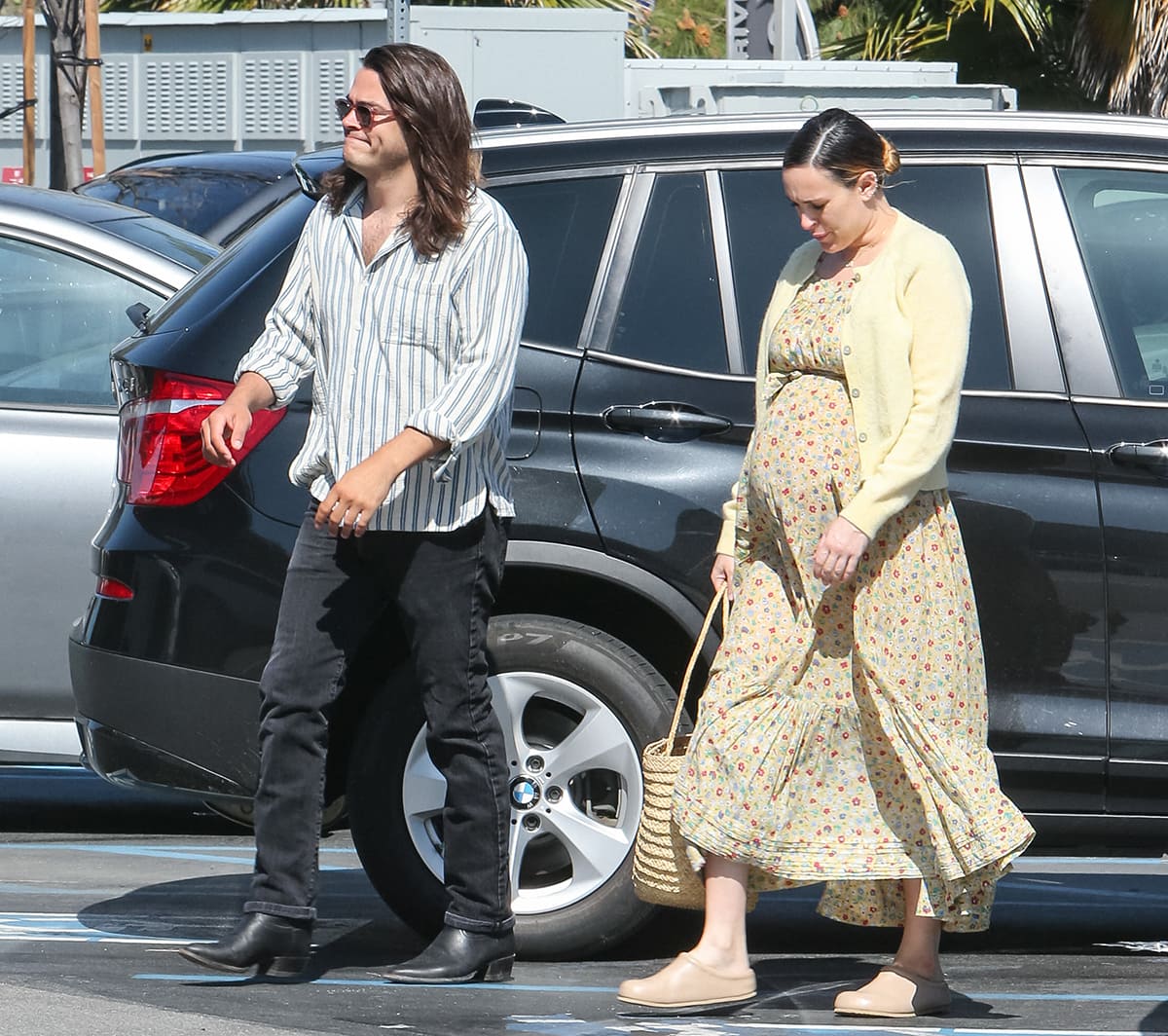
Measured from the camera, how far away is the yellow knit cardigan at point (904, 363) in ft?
12.9

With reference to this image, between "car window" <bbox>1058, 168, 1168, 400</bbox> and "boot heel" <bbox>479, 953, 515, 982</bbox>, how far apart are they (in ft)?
5.79

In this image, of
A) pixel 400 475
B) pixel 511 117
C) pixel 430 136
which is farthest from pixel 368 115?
pixel 511 117

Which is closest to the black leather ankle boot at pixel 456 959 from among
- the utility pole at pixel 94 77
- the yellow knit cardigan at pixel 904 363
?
the yellow knit cardigan at pixel 904 363

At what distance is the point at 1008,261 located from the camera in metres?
4.56

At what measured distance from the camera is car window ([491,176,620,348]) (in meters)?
4.57

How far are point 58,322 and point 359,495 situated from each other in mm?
2378

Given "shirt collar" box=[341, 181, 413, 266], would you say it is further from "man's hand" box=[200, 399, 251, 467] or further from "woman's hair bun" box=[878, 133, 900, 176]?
"woman's hair bun" box=[878, 133, 900, 176]

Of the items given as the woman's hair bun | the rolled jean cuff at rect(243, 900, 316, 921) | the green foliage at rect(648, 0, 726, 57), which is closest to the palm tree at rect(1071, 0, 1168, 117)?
the green foliage at rect(648, 0, 726, 57)

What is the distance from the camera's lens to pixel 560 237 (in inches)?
181

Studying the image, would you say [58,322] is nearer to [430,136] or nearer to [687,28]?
[430,136]

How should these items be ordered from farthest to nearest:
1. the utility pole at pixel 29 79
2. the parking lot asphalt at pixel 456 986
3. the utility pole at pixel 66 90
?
the utility pole at pixel 29 79, the utility pole at pixel 66 90, the parking lot asphalt at pixel 456 986

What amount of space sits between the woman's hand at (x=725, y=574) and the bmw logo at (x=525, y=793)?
67 centimetres

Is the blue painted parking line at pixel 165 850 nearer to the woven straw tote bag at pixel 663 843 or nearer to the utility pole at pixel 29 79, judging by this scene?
the woven straw tote bag at pixel 663 843

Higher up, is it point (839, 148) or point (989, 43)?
point (989, 43)
